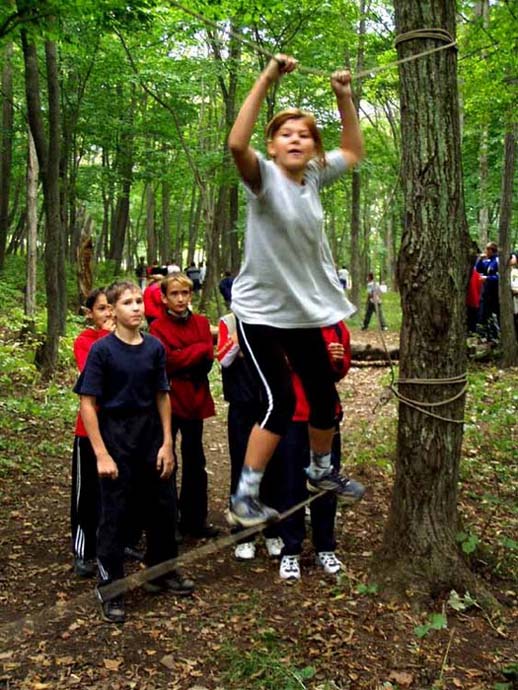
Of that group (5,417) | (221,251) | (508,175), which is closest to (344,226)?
(221,251)

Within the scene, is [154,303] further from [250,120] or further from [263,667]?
[263,667]

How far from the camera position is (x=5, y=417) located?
8.41 m

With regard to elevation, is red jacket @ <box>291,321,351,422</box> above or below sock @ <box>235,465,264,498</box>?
above

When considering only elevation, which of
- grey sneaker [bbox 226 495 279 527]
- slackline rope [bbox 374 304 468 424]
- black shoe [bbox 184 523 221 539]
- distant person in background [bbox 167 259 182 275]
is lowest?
black shoe [bbox 184 523 221 539]

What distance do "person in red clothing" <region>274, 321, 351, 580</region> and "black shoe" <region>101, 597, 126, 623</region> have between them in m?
1.08

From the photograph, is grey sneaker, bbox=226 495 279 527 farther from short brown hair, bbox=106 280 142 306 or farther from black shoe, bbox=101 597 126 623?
short brown hair, bbox=106 280 142 306

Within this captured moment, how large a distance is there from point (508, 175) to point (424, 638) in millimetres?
9123

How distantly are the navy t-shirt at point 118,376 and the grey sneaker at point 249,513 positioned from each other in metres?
1.05

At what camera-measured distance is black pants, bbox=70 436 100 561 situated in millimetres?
4562

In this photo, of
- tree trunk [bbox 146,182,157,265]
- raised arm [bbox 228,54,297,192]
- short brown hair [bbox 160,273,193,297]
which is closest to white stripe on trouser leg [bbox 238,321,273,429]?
raised arm [bbox 228,54,297,192]

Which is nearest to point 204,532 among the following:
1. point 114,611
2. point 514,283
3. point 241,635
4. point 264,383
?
point 114,611

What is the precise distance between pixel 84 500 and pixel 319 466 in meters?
1.78

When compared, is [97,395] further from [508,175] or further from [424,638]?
[508,175]

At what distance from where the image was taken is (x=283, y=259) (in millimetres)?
3078
